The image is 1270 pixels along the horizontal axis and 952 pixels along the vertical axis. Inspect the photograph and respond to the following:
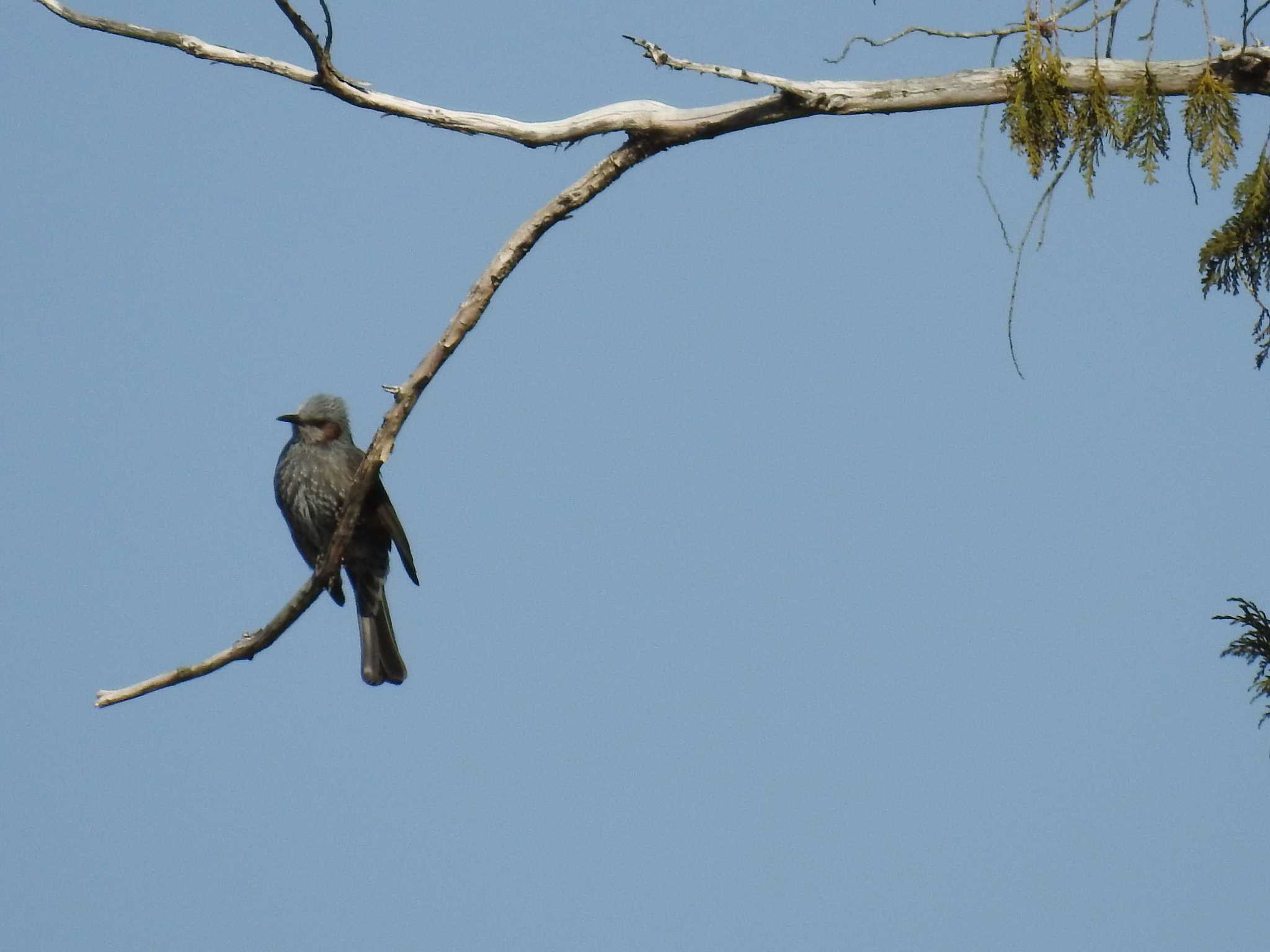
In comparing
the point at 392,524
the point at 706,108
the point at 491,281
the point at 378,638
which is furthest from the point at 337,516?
the point at 706,108

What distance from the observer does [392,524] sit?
7.02 metres

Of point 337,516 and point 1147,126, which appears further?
point 337,516

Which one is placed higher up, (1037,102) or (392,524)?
(1037,102)

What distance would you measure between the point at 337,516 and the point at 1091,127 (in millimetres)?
4125

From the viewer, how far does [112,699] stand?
5156 mm

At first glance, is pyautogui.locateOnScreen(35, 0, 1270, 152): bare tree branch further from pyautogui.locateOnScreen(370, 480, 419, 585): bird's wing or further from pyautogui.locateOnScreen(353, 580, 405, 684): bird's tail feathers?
pyautogui.locateOnScreen(353, 580, 405, 684): bird's tail feathers

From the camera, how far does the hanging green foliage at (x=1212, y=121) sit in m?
4.39

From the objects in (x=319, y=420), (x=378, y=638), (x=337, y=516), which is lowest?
(x=378, y=638)

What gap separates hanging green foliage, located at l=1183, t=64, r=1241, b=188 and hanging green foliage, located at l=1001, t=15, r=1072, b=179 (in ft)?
1.23

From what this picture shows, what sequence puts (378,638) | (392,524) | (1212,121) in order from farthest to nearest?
1. (378,638)
2. (392,524)
3. (1212,121)

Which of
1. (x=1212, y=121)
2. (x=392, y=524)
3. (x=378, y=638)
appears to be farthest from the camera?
(x=378, y=638)

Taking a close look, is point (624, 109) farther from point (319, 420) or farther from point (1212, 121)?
point (319, 420)

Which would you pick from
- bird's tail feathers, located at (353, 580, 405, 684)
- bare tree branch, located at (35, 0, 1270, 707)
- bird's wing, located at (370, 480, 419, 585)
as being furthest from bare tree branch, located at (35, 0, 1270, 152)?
bird's tail feathers, located at (353, 580, 405, 684)

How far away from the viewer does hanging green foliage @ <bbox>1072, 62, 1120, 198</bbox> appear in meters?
4.54
